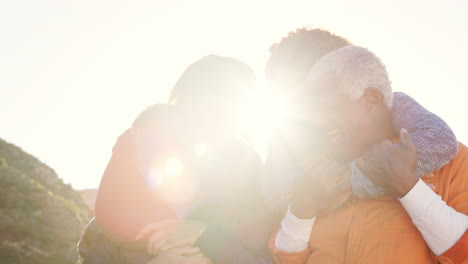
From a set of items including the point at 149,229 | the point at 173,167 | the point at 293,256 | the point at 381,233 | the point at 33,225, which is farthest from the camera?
the point at 33,225

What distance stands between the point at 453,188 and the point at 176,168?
6.02ft

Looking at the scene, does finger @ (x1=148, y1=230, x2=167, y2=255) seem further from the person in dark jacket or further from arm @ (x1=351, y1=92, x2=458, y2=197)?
arm @ (x1=351, y1=92, x2=458, y2=197)

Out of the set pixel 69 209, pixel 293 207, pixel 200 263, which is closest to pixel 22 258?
pixel 69 209

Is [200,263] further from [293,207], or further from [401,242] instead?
[401,242]

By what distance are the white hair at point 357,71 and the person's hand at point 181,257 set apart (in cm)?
135

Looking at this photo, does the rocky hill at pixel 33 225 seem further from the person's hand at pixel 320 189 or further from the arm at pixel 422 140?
the arm at pixel 422 140

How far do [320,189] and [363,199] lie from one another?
0.29 m

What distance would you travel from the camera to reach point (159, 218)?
2992 millimetres

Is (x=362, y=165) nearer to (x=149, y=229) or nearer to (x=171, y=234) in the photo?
(x=171, y=234)

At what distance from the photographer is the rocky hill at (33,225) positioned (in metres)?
6.60

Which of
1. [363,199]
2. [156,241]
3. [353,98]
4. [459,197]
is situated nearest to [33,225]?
[156,241]

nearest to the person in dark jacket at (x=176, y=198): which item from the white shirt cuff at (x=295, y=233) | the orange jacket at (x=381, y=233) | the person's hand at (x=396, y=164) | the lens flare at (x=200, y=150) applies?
the lens flare at (x=200, y=150)

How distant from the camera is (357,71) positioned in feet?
7.61

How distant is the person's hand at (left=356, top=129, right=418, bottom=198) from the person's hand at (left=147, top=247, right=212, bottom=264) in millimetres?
1162
